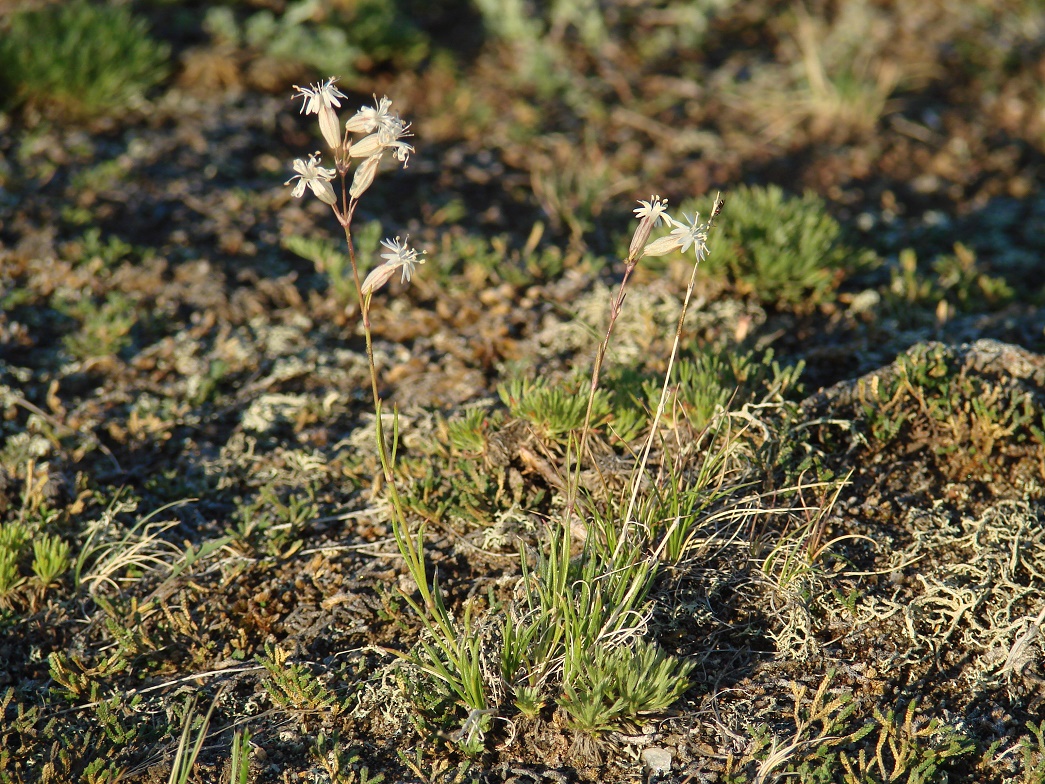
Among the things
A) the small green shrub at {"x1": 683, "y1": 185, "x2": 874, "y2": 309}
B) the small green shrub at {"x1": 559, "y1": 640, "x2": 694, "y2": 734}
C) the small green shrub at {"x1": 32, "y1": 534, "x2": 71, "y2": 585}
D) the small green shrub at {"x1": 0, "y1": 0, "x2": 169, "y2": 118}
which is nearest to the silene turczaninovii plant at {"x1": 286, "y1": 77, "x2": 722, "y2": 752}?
the small green shrub at {"x1": 559, "y1": 640, "x2": 694, "y2": 734}

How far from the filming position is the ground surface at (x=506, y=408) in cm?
277

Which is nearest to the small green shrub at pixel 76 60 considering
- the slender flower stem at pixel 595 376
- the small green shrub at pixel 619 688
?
the slender flower stem at pixel 595 376

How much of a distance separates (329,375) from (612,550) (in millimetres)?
1987

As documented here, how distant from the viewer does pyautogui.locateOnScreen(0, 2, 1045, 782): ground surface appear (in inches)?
109

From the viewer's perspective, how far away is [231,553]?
334 centimetres

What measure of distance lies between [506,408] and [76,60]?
3.77m

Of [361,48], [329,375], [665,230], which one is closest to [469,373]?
[329,375]

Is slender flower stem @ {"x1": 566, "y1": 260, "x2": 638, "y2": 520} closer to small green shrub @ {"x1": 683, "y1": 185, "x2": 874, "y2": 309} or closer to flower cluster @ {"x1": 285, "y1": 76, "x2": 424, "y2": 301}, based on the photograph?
flower cluster @ {"x1": 285, "y1": 76, "x2": 424, "y2": 301}

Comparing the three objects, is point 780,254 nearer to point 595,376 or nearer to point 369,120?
point 595,376

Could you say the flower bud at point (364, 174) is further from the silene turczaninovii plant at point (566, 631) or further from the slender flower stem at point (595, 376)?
the slender flower stem at point (595, 376)

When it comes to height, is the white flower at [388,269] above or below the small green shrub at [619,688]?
above

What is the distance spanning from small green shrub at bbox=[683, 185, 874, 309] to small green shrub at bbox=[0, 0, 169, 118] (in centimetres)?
394

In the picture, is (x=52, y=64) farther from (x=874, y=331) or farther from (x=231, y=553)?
(x=874, y=331)

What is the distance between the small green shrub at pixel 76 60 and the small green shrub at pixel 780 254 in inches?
155
